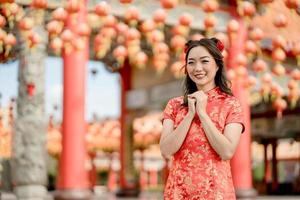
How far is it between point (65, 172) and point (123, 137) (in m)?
6.55

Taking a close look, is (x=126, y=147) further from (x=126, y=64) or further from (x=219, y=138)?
(x=219, y=138)

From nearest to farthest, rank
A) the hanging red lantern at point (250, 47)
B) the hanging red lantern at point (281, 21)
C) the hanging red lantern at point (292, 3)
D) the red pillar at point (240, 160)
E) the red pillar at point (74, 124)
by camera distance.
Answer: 1. the hanging red lantern at point (292, 3)
2. the hanging red lantern at point (281, 21)
3. the hanging red lantern at point (250, 47)
4. the red pillar at point (74, 124)
5. the red pillar at point (240, 160)

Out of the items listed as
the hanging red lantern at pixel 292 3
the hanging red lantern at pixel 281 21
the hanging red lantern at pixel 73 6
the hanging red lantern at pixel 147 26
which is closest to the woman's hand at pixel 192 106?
the hanging red lantern at pixel 292 3

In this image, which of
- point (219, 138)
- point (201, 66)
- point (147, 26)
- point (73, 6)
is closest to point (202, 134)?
point (219, 138)

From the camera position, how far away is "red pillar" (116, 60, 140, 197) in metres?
14.1

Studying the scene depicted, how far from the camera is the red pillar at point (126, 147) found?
14.1 m

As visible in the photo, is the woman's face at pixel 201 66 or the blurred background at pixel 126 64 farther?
the blurred background at pixel 126 64

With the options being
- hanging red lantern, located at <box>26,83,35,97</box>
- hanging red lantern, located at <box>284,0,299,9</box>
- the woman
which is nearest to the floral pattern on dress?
the woman

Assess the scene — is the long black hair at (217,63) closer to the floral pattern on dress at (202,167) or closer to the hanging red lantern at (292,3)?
the floral pattern on dress at (202,167)

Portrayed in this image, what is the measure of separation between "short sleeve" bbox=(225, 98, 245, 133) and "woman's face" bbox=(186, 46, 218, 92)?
13 centimetres

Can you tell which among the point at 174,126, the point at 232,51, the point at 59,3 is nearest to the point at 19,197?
the point at 59,3

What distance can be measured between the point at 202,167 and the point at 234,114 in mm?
247

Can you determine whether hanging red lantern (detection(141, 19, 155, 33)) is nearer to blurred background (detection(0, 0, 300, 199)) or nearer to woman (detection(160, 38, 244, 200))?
blurred background (detection(0, 0, 300, 199))

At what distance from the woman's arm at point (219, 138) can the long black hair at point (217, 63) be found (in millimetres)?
191
